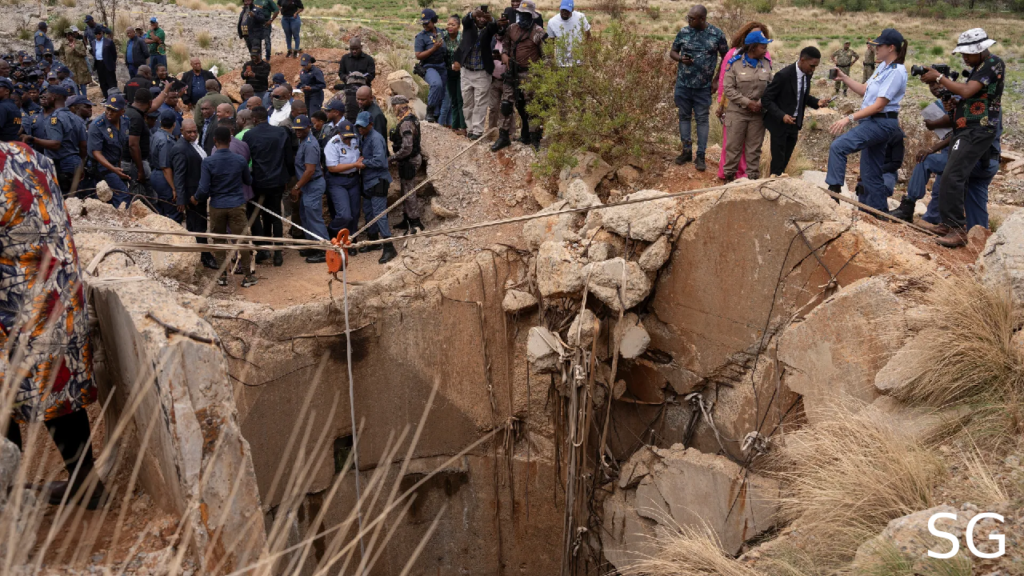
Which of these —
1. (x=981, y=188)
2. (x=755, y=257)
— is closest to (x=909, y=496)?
(x=755, y=257)

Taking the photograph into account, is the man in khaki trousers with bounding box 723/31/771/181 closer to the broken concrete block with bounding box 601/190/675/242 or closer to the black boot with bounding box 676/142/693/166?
the black boot with bounding box 676/142/693/166

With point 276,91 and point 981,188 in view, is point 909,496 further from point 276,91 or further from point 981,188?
point 276,91

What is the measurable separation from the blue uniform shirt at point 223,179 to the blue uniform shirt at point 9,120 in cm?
245

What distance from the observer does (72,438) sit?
430 cm

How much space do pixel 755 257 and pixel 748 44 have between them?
8.08 feet

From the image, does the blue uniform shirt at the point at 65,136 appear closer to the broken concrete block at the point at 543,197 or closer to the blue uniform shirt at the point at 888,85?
the broken concrete block at the point at 543,197

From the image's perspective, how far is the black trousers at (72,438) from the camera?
4.24 metres

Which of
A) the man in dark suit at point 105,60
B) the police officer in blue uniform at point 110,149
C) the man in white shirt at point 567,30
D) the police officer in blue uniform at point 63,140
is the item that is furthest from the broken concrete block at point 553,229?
the man in dark suit at point 105,60

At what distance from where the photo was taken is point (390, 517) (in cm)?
867

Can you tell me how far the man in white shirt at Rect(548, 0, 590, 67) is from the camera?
9297 millimetres

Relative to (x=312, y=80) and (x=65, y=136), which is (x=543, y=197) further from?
(x=65, y=136)


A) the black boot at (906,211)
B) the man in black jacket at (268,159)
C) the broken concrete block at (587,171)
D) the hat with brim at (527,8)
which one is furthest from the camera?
the hat with brim at (527,8)

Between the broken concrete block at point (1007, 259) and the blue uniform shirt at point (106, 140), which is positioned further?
the blue uniform shirt at point (106, 140)

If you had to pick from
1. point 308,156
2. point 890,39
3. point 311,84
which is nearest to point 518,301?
point 308,156
